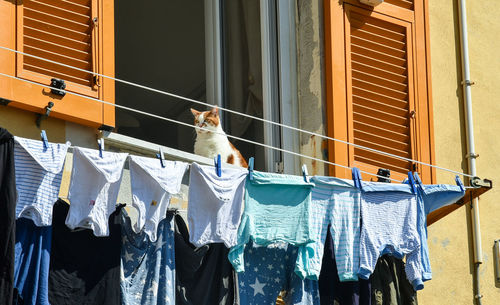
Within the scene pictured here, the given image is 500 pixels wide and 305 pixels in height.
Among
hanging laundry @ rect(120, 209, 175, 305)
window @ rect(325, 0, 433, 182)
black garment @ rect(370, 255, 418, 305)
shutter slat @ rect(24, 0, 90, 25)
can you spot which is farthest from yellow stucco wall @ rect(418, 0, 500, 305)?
shutter slat @ rect(24, 0, 90, 25)

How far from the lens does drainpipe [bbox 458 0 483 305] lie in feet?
27.6

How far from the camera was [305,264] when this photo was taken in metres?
6.83

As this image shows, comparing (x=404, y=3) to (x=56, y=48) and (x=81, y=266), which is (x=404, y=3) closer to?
(x=56, y=48)

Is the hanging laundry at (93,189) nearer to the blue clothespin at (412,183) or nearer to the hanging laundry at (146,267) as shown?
the hanging laundry at (146,267)

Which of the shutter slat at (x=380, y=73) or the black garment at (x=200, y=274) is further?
the shutter slat at (x=380, y=73)

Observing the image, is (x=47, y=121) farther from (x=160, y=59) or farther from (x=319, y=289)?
(x=160, y=59)

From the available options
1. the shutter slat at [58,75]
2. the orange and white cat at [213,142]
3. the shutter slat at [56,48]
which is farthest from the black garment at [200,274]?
the orange and white cat at [213,142]

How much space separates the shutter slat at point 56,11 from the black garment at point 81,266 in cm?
117

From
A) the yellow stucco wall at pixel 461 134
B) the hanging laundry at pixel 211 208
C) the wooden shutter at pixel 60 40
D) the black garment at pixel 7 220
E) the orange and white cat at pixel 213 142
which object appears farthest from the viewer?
the yellow stucco wall at pixel 461 134

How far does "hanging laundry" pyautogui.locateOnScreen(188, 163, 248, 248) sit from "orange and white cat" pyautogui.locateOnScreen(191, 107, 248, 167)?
3.78ft

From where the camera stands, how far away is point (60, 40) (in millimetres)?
7051

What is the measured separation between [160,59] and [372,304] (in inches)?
176

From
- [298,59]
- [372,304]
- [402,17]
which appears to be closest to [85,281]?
[372,304]

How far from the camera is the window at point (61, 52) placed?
678 centimetres
